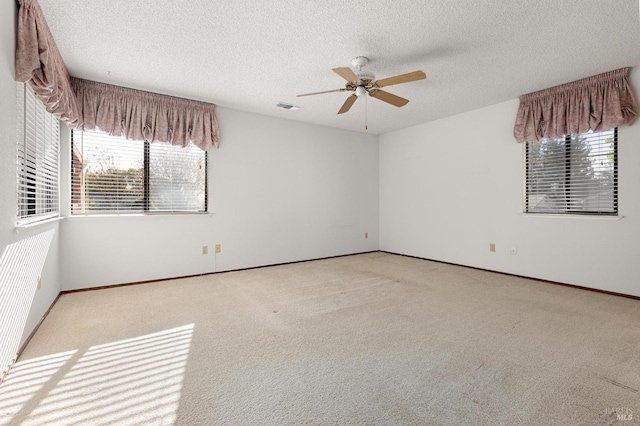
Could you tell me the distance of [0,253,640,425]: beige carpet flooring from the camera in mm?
1470

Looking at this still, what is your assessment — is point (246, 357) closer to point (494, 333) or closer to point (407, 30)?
point (494, 333)

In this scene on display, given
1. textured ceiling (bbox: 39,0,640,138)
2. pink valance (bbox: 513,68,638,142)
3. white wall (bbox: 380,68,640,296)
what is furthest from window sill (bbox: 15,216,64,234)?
pink valance (bbox: 513,68,638,142)

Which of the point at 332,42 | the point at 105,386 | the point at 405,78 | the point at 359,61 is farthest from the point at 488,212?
the point at 105,386

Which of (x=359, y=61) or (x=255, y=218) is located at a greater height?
(x=359, y=61)

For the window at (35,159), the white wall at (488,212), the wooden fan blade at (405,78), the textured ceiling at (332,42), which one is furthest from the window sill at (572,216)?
the window at (35,159)

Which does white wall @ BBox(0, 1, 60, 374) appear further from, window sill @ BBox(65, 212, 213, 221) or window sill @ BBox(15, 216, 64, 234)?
window sill @ BBox(65, 212, 213, 221)

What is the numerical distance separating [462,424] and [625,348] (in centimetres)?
162

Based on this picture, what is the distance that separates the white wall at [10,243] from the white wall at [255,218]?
4.10 ft

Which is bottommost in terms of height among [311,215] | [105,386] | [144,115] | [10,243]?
[105,386]

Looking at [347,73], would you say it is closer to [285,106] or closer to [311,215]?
[285,106]

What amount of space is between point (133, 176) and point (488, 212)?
192 inches

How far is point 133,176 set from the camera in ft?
12.5

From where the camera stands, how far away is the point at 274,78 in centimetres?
340

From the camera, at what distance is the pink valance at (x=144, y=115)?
11.2ft
